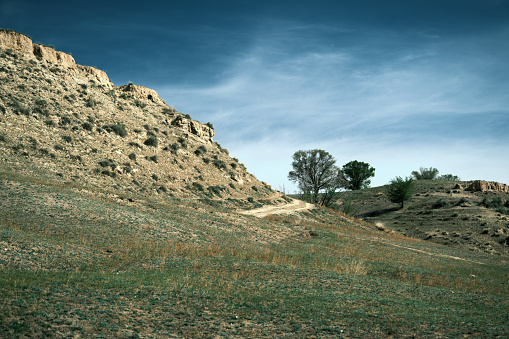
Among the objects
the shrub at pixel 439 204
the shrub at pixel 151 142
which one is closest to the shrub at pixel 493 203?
the shrub at pixel 439 204

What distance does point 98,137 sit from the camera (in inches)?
1644

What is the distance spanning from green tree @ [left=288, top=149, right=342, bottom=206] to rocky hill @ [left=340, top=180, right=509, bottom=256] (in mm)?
7813

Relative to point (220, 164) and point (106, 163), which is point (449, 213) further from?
point (106, 163)

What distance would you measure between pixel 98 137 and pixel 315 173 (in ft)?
178

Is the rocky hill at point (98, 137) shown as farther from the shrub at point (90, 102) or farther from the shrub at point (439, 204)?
the shrub at point (439, 204)

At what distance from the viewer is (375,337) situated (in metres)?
7.94

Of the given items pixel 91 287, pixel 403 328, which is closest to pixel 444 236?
pixel 403 328

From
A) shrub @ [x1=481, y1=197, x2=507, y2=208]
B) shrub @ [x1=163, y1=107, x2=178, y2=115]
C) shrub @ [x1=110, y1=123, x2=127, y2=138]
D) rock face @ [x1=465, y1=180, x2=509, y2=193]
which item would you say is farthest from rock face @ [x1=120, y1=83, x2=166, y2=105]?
rock face @ [x1=465, y1=180, x2=509, y2=193]

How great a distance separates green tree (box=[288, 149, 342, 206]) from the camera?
81.1 m

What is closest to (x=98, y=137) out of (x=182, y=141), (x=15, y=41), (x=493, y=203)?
(x=182, y=141)

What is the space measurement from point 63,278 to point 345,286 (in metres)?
10.0

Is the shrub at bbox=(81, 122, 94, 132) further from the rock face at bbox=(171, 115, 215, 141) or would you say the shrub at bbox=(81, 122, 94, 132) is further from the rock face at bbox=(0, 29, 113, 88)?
the rock face at bbox=(171, 115, 215, 141)

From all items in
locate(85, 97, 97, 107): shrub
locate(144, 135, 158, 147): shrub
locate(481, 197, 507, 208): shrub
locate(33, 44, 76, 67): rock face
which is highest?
locate(33, 44, 76, 67): rock face

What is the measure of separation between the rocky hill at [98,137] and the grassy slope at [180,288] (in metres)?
9.09
